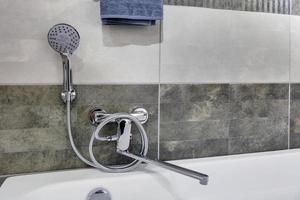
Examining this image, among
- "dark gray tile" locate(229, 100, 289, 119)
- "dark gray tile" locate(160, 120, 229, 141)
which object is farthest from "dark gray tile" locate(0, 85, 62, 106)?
"dark gray tile" locate(229, 100, 289, 119)

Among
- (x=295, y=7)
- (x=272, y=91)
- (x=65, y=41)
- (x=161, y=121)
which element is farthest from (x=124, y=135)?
(x=295, y=7)

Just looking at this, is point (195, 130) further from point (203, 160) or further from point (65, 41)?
point (65, 41)

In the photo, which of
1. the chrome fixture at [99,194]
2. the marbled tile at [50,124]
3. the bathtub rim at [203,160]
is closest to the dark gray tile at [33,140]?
the marbled tile at [50,124]

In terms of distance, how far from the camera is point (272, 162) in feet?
4.85

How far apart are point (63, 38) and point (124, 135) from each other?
1.50 feet

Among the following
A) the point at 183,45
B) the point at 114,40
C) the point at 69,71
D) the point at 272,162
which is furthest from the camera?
the point at 272,162

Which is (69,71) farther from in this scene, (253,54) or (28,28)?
(253,54)

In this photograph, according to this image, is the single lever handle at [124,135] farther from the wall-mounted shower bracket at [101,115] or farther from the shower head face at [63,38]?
the shower head face at [63,38]

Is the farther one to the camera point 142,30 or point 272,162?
point 272,162

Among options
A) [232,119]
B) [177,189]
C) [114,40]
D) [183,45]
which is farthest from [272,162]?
[114,40]

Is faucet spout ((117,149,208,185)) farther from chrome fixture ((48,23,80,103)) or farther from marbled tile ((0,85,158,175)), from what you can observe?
chrome fixture ((48,23,80,103))

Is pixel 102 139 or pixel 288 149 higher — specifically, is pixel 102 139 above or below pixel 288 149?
above

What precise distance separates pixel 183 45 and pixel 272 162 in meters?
0.75

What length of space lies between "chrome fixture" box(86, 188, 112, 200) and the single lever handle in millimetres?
185
